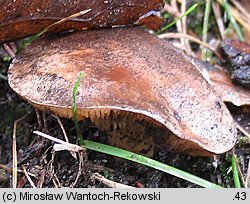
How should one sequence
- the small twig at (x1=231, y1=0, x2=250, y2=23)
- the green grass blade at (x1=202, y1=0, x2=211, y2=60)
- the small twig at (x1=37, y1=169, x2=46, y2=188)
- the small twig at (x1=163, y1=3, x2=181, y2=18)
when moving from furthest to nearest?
the small twig at (x1=231, y1=0, x2=250, y2=23) → the small twig at (x1=163, y1=3, x2=181, y2=18) → the green grass blade at (x1=202, y1=0, x2=211, y2=60) → the small twig at (x1=37, y1=169, x2=46, y2=188)

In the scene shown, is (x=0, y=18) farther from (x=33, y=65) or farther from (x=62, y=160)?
(x=62, y=160)

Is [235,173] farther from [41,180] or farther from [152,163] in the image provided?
[41,180]

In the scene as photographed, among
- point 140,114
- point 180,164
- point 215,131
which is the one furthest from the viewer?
point 180,164

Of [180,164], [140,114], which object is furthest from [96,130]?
[140,114]

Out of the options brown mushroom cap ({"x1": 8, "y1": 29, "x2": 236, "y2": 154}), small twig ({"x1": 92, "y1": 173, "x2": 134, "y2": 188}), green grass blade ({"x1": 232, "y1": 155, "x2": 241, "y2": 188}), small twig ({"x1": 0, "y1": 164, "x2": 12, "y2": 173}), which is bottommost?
green grass blade ({"x1": 232, "y1": 155, "x2": 241, "y2": 188})
